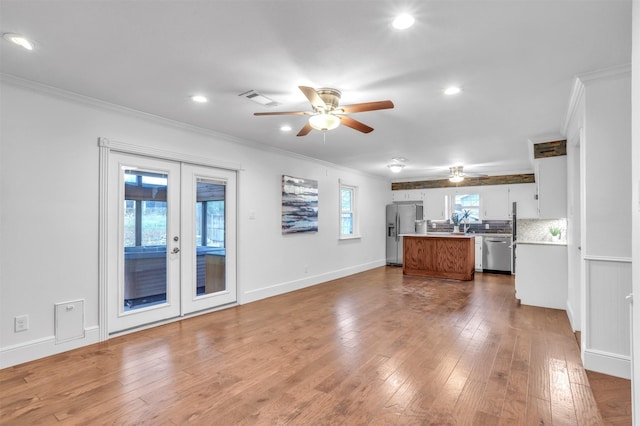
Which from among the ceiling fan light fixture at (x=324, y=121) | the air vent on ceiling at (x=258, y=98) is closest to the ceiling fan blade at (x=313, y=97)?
the ceiling fan light fixture at (x=324, y=121)

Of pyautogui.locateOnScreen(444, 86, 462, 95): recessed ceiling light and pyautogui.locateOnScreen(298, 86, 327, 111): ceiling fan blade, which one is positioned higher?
pyautogui.locateOnScreen(444, 86, 462, 95): recessed ceiling light

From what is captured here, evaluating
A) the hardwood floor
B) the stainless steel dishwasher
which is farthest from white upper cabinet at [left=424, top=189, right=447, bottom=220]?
the hardwood floor

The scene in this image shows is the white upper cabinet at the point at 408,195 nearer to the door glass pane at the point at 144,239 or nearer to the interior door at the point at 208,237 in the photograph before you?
the interior door at the point at 208,237

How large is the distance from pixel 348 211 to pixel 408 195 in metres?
2.39

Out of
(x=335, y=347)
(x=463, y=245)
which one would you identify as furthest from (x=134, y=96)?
(x=463, y=245)

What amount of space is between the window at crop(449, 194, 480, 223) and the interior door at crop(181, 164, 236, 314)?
20.0 feet

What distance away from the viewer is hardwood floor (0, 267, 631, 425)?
2.13 metres

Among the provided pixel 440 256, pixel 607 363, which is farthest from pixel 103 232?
pixel 440 256

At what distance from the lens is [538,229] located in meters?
4.92

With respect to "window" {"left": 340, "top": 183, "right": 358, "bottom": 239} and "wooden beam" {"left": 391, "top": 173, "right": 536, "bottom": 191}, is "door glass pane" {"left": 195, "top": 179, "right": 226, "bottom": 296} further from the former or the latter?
"wooden beam" {"left": 391, "top": 173, "right": 536, "bottom": 191}

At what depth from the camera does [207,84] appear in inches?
116

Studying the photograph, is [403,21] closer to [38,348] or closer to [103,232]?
[103,232]

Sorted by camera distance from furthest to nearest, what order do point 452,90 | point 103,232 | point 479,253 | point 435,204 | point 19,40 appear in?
1. point 435,204
2. point 479,253
3. point 103,232
4. point 452,90
5. point 19,40

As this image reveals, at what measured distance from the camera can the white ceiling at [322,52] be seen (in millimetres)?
1904
